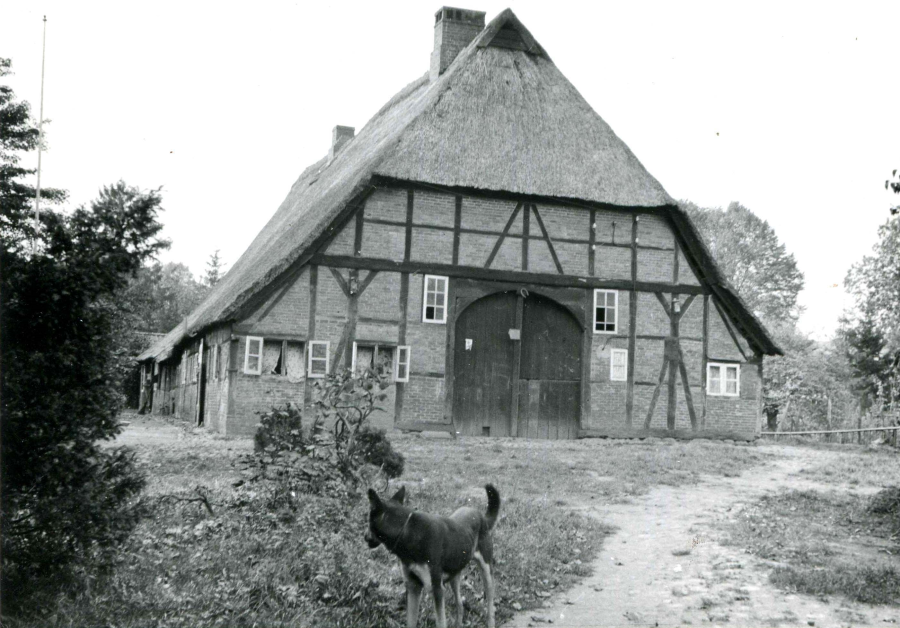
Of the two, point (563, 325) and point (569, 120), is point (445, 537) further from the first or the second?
point (569, 120)

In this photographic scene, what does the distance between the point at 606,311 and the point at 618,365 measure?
4.14 feet

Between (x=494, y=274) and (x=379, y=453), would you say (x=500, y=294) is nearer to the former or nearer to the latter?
(x=494, y=274)

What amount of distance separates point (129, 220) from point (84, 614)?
88.3 inches

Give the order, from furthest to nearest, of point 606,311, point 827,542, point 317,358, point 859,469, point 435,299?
point 606,311 → point 435,299 → point 317,358 → point 859,469 → point 827,542

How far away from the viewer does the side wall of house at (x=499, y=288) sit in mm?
20047

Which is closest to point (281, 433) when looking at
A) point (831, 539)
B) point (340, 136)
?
point (831, 539)

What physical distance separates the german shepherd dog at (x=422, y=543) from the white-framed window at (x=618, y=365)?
1621 centimetres

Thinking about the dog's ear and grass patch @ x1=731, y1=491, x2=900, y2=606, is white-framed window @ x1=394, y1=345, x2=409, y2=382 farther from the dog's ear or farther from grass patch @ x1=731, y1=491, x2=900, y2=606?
the dog's ear

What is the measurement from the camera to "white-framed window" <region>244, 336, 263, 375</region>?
19.6 m

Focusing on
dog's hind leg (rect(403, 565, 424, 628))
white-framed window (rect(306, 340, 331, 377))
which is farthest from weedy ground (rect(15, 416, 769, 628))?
white-framed window (rect(306, 340, 331, 377))

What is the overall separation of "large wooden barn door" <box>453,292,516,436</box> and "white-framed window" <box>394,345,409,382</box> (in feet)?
3.65

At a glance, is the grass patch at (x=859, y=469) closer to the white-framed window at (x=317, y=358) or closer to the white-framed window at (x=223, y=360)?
the white-framed window at (x=317, y=358)

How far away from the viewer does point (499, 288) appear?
21266mm

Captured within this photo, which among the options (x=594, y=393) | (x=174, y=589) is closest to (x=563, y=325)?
(x=594, y=393)
